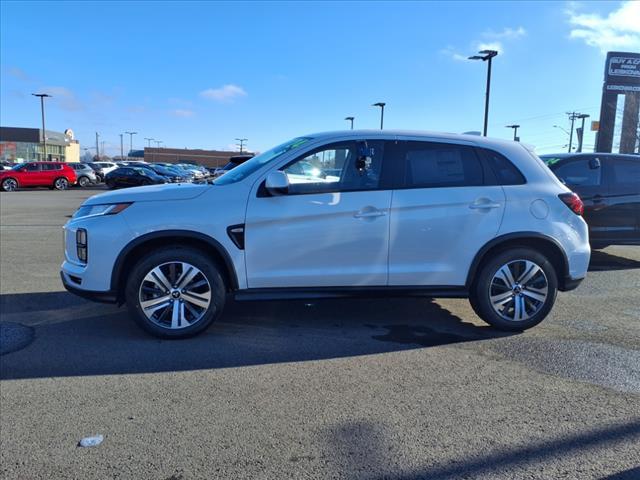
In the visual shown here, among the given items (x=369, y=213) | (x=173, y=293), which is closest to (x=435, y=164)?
(x=369, y=213)

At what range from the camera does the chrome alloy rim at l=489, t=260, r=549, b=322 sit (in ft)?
16.0


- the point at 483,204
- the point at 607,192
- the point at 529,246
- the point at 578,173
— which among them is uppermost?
the point at 578,173

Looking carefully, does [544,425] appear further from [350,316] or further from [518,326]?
[350,316]

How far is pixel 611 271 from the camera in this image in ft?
25.9

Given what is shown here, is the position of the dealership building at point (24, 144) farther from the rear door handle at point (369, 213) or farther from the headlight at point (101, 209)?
the rear door handle at point (369, 213)

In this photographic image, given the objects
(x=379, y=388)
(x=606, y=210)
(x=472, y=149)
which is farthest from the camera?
(x=606, y=210)

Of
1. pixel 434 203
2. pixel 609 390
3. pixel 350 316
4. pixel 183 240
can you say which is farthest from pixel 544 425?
pixel 183 240

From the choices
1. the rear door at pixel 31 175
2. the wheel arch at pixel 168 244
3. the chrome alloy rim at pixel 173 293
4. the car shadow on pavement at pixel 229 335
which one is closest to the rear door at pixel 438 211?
the car shadow on pavement at pixel 229 335

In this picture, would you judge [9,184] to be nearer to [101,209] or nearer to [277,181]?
[101,209]

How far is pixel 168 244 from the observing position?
181 inches

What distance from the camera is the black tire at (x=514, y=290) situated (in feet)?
15.9

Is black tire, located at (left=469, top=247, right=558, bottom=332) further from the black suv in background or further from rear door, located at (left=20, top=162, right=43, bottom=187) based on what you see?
rear door, located at (left=20, top=162, right=43, bottom=187)

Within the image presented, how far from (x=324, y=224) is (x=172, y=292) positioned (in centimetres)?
147

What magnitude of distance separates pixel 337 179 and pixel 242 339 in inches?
66.8
